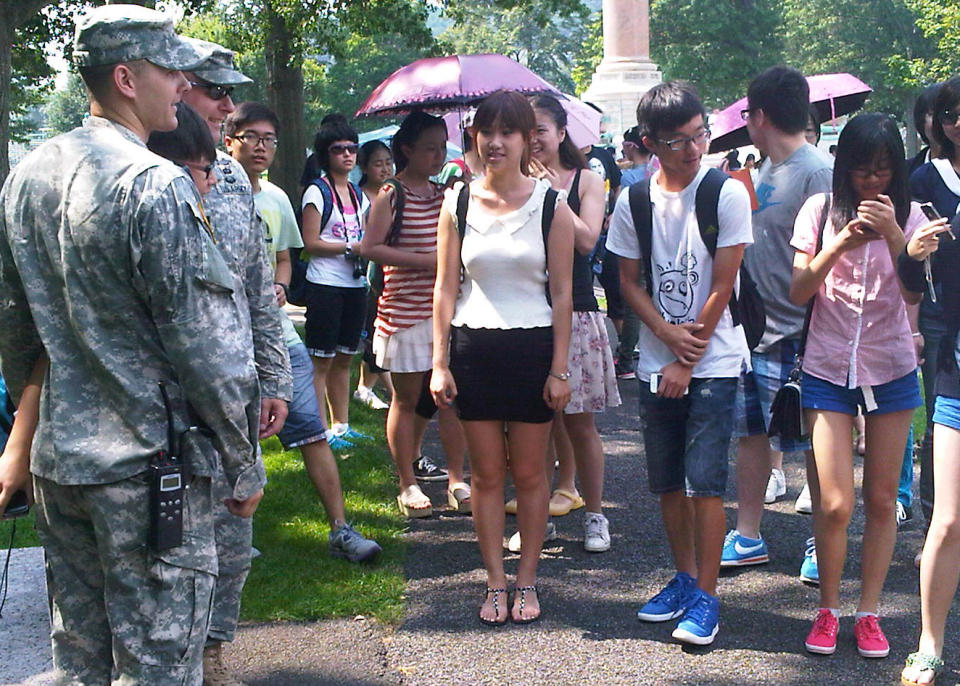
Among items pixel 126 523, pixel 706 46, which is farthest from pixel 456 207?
pixel 706 46

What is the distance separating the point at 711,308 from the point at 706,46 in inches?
2331

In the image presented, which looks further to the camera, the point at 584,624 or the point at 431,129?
the point at 431,129

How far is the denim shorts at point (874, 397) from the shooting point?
14.3 ft

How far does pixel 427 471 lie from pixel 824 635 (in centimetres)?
322

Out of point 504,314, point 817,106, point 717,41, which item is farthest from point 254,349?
point 717,41

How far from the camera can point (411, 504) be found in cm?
632

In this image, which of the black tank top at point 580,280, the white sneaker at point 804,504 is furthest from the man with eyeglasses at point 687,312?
the white sneaker at point 804,504

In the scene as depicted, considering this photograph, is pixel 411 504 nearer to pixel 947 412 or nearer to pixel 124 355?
pixel 947 412

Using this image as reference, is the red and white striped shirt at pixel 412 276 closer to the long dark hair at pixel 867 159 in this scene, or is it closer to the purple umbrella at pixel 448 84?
the purple umbrella at pixel 448 84

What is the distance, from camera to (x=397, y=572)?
5.41 m

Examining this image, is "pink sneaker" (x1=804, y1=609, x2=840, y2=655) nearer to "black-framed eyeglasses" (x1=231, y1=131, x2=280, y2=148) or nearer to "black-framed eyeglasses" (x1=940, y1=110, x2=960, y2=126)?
"black-framed eyeglasses" (x1=940, y1=110, x2=960, y2=126)

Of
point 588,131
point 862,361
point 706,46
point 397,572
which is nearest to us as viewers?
point 862,361

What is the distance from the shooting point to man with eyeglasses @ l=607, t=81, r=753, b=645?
4449 millimetres

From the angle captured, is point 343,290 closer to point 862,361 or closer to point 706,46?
point 862,361
